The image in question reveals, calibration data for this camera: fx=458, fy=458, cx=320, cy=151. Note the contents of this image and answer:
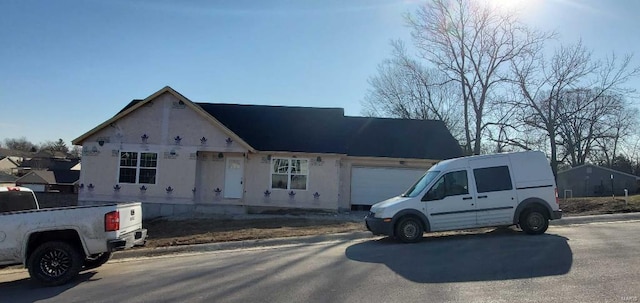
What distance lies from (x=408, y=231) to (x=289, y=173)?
11.0 metres

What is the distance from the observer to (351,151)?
71.5 ft

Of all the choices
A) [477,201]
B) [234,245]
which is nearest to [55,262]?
[234,245]

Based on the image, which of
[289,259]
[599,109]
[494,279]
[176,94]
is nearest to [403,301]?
[494,279]

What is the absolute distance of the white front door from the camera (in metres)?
20.9

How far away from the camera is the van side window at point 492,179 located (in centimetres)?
1117

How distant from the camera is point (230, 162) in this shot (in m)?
21.1

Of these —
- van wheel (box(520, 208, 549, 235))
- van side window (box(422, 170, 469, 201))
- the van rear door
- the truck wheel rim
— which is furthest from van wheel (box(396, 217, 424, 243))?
the truck wheel rim

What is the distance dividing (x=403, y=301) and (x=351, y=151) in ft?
52.3

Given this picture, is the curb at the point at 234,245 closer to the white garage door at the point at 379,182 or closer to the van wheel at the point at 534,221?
the van wheel at the point at 534,221

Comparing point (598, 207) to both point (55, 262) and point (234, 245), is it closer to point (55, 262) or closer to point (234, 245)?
point (234, 245)

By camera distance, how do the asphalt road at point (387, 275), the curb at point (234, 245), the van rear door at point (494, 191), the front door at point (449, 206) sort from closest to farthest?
the asphalt road at point (387, 275) < the front door at point (449, 206) < the van rear door at point (494, 191) < the curb at point (234, 245)

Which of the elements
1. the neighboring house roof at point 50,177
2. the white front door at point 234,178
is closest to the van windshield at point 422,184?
the white front door at point 234,178

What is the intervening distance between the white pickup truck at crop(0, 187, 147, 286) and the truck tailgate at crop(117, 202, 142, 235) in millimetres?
114

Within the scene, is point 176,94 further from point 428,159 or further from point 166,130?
point 428,159
